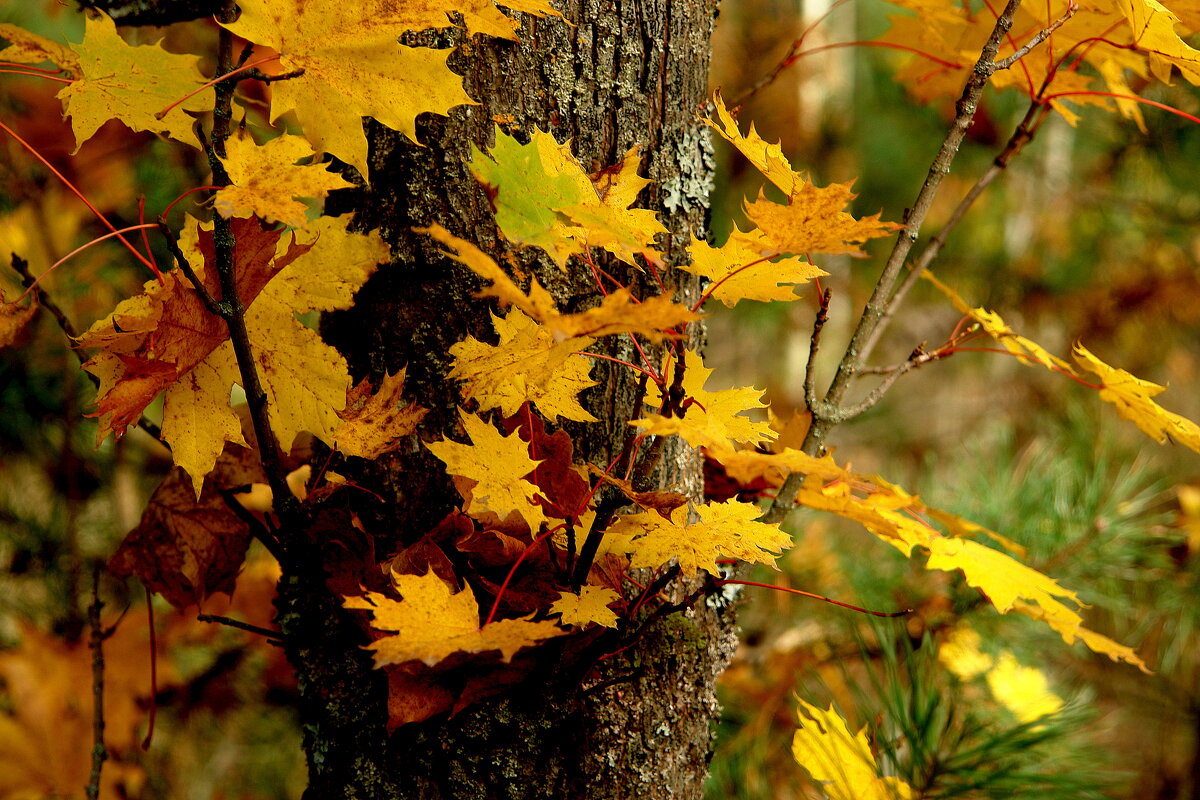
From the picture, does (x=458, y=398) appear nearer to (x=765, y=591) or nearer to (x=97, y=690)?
(x=97, y=690)

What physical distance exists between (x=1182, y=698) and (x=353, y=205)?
9.00 ft

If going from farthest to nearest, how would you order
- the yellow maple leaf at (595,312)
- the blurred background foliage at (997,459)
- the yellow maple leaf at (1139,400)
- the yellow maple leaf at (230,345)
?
1. the blurred background foliage at (997,459)
2. the yellow maple leaf at (1139,400)
3. the yellow maple leaf at (230,345)
4. the yellow maple leaf at (595,312)

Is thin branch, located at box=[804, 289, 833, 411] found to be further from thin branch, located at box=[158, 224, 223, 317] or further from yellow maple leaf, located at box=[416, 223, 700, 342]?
thin branch, located at box=[158, 224, 223, 317]

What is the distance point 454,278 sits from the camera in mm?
626

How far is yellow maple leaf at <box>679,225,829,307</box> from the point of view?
52cm

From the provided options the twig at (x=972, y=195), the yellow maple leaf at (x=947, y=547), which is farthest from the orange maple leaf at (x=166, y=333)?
the twig at (x=972, y=195)

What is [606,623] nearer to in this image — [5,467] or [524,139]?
[524,139]

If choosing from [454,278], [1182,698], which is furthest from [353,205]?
[1182,698]

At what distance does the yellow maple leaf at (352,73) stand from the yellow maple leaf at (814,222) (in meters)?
0.22

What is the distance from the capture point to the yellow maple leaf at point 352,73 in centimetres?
50

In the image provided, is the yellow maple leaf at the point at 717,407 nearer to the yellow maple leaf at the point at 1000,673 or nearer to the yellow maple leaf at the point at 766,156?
the yellow maple leaf at the point at 766,156

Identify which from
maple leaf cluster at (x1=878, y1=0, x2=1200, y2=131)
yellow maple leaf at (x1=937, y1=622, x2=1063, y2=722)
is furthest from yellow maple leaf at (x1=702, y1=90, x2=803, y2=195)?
yellow maple leaf at (x1=937, y1=622, x2=1063, y2=722)

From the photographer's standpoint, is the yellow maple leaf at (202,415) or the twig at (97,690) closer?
the yellow maple leaf at (202,415)

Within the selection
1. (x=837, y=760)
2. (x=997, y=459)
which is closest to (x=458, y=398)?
(x=837, y=760)
